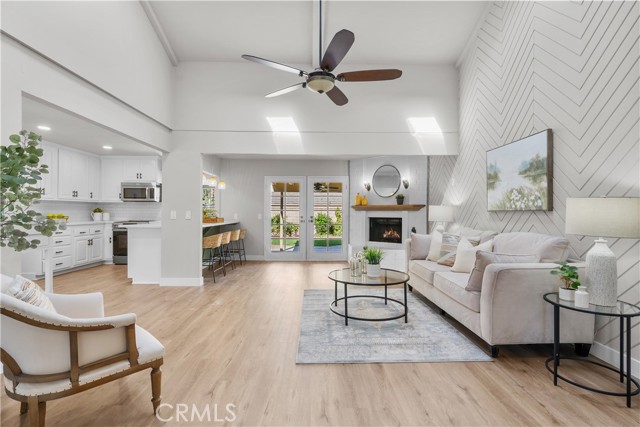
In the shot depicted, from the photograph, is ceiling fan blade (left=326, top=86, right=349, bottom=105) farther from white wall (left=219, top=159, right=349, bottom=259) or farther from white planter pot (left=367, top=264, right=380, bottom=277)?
white wall (left=219, top=159, right=349, bottom=259)

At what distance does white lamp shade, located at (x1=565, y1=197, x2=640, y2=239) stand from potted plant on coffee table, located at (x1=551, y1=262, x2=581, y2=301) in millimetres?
261

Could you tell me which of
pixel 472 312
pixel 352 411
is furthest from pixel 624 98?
pixel 352 411

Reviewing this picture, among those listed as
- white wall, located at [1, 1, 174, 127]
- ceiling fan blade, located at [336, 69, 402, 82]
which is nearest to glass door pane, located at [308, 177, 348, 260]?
white wall, located at [1, 1, 174, 127]

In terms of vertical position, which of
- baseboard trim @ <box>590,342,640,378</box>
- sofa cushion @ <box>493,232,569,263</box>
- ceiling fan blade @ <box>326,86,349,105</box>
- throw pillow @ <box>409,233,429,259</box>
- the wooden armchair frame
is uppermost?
ceiling fan blade @ <box>326,86,349,105</box>

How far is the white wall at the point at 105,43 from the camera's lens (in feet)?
7.93

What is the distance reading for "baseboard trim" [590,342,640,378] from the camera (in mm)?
2225

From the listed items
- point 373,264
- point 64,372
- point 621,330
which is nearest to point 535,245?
point 621,330

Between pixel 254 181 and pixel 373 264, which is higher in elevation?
pixel 254 181

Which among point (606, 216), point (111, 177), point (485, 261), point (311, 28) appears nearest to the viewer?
point (606, 216)

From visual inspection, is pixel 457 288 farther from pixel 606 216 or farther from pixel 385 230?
pixel 385 230

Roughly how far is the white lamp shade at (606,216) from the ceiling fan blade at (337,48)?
6.73ft

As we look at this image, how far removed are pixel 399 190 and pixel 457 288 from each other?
13.7 ft

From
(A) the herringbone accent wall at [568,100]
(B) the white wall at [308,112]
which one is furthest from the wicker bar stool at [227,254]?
(A) the herringbone accent wall at [568,100]

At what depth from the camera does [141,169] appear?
6852 millimetres
